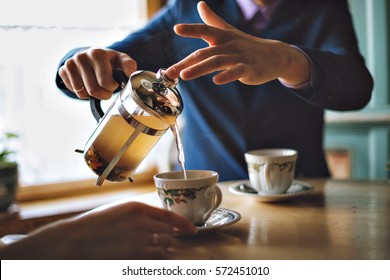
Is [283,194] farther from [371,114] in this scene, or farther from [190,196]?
[371,114]

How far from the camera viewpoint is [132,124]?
67 cm

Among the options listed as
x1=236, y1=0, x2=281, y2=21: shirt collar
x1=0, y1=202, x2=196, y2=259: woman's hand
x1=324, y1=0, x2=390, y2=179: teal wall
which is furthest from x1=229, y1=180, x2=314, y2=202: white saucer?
x1=324, y1=0, x2=390, y2=179: teal wall

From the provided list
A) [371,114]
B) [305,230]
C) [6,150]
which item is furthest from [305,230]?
[371,114]

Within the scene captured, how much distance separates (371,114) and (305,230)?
1.24m

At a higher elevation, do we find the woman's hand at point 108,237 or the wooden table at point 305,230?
the woman's hand at point 108,237

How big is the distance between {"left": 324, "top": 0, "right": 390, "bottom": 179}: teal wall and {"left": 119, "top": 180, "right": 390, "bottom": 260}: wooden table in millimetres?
956

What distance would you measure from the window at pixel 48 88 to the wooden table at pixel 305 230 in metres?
0.84

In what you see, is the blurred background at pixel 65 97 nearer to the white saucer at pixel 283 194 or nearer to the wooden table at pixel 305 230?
the white saucer at pixel 283 194

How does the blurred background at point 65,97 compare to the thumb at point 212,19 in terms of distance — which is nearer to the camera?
the thumb at point 212,19

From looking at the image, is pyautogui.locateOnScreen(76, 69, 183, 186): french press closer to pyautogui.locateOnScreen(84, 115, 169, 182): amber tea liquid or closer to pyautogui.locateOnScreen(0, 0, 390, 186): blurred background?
pyautogui.locateOnScreen(84, 115, 169, 182): amber tea liquid

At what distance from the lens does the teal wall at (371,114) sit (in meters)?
1.74

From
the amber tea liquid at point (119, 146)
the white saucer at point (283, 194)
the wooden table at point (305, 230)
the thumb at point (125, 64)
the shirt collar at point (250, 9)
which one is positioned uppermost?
the shirt collar at point (250, 9)

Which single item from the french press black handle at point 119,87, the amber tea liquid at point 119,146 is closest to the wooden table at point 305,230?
the amber tea liquid at point 119,146
